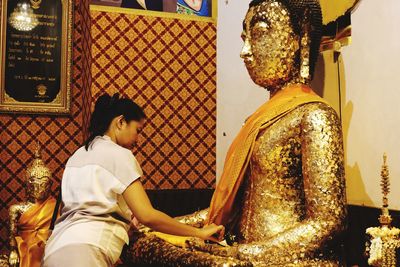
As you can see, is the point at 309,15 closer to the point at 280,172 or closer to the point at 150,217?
the point at 280,172

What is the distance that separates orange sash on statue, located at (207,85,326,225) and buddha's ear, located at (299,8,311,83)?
5cm

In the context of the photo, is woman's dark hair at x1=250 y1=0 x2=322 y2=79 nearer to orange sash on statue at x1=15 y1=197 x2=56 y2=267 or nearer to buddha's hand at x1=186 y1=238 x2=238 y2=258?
buddha's hand at x1=186 y1=238 x2=238 y2=258

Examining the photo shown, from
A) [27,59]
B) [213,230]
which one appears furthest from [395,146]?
[27,59]

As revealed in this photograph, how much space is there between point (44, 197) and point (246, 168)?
2.08m

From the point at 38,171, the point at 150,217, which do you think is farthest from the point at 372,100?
the point at 38,171

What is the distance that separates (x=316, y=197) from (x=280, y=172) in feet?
0.66

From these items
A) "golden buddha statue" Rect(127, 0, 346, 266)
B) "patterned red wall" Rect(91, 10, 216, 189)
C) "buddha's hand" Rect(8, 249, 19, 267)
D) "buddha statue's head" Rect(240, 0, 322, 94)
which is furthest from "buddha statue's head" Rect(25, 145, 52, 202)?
"buddha statue's head" Rect(240, 0, 322, 94)

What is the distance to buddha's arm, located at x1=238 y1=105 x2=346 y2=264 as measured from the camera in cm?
161

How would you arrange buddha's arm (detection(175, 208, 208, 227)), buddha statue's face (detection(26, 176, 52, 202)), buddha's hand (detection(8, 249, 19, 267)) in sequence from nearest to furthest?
1. buddha's arm (detection(175, 208, 208, 227))
2. buddha's hand (detection(8, 249, 19, 267))
3. buddha statue's face (detection(26, 176, 52, 202))

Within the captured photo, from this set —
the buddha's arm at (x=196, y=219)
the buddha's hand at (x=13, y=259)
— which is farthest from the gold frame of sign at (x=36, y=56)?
the buddha's arm at (x=196, y=219)

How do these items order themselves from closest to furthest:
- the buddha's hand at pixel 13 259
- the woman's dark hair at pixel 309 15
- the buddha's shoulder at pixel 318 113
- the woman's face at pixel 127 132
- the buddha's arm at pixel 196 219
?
the buddha's shoulder at pixel 318 113 < the woman's dark hair at pixel 309 15 < the woman's face at pixel 127 132 < the buddha's arm at pixel 196 219 < the buddha's hand at pixel 13 259

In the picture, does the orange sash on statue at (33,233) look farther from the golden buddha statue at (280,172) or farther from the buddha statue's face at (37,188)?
the golden buddha statue at (280,172)

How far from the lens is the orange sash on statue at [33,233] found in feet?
11.0

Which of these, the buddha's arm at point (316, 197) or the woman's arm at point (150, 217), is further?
the woman's arm at point (150, 217)
